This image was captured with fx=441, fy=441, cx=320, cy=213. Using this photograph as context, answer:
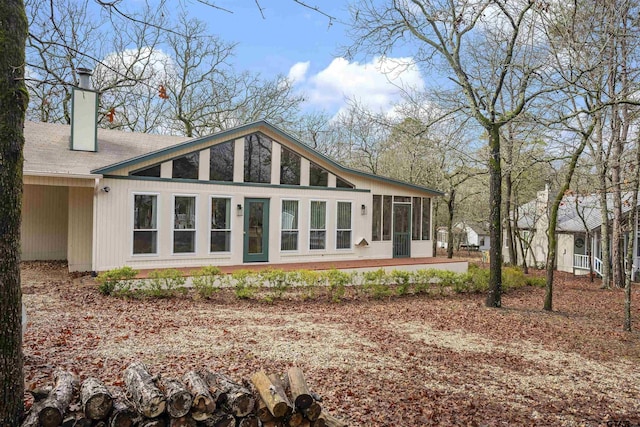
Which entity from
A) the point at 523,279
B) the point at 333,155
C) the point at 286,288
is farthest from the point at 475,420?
the point at 333,155

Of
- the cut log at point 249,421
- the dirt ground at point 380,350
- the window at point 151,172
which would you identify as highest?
the window at point 151,172

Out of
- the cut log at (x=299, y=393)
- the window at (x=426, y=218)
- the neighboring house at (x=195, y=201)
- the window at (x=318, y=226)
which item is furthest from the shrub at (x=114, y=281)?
the window at (x=426, y=218)

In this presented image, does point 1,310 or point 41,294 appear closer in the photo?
point 1,310

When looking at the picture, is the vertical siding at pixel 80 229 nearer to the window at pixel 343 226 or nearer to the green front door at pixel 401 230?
the window at pixel 343 226

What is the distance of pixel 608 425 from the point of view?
3.93m

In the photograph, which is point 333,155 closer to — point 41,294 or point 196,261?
point 196,261

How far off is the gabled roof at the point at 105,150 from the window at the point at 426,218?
643mm

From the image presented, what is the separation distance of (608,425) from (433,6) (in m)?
8.23

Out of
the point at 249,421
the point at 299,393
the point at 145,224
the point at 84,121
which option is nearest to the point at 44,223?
the point at 84,121

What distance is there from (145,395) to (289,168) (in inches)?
412

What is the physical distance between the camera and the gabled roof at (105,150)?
10281 millimetres

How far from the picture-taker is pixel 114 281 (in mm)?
8930

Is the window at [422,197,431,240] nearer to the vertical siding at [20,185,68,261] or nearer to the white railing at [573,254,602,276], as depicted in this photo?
the white railing at [573,254,602,276]

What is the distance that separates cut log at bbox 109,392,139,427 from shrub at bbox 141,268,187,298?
6.49 metres
